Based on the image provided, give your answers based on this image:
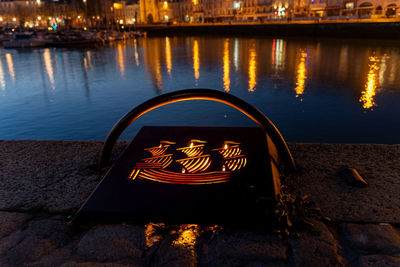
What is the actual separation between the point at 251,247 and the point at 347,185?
5.81ft

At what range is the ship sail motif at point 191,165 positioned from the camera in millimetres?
3352

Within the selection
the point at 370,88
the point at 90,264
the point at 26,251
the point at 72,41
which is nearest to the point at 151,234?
the point at 90,264

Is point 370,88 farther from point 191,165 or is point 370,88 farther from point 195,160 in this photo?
point 191,165

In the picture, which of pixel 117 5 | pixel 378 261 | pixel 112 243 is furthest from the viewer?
pixel 117 5

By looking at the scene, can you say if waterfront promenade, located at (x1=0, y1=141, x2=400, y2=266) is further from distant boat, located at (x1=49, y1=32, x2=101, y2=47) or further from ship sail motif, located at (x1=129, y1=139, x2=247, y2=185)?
distant boat, located at (x1=49, y1=32, x2=101, y2=47)

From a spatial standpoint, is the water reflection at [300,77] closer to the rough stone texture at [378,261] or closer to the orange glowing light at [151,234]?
the rough stone texture at [378,261]

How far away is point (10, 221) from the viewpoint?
3049 mm

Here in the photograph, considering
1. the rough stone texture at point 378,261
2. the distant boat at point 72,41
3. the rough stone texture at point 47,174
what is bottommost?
the rough stone texture at point 378,261

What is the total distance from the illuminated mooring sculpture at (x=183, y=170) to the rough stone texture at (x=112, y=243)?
123mm

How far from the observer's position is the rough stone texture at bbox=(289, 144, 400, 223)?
10.3 feet

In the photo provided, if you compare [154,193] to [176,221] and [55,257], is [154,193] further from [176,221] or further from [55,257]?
[55,257]

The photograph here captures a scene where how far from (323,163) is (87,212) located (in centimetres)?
319

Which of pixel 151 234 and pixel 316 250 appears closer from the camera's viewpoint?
pixel 316 250

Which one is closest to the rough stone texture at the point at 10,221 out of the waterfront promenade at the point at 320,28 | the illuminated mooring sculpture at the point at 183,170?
the illuminated mooring sculpture at the point at 183,170
